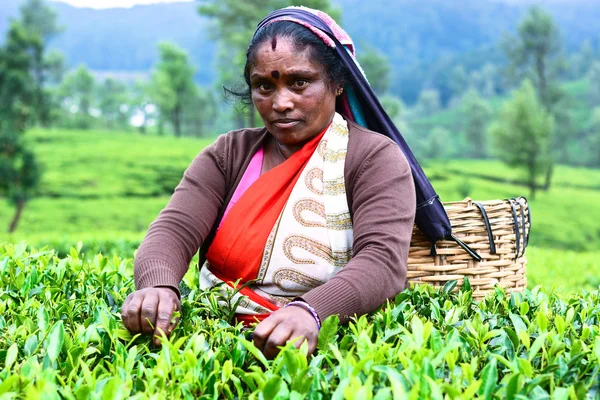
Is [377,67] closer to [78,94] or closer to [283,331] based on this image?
[78,94]

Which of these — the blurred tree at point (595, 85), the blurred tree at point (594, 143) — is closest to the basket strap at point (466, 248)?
the blurred tree at point (594, 143)

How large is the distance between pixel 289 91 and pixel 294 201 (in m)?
0.38

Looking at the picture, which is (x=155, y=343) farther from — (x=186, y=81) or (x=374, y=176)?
(x=186, y=81)

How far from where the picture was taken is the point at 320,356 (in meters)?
1.59

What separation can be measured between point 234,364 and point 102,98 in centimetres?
4696

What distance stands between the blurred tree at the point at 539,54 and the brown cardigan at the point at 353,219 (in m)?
26.9

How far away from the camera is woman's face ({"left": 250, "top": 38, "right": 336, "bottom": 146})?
2.28 metres

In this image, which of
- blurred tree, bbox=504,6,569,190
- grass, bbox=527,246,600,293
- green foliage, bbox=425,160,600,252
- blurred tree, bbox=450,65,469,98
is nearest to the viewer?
grass, bbox=527,246,600,293

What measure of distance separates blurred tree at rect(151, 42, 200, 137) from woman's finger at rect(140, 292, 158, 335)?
3156cm

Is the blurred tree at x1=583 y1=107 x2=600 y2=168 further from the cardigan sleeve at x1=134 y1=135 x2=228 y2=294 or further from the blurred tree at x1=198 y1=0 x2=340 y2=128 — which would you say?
the cardigan sleeve at x1=134 y1=135 x2=228 y2=294

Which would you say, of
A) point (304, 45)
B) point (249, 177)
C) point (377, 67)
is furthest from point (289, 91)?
point (377, 67)

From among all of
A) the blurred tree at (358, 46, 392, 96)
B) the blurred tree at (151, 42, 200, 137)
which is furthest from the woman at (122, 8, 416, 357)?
the blurred tree at (151, 42, 200, 137)

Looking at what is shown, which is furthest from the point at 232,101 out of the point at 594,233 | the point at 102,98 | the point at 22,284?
the point at 102,98

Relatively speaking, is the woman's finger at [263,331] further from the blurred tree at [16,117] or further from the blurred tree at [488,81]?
the blurred tree at [488,81]
